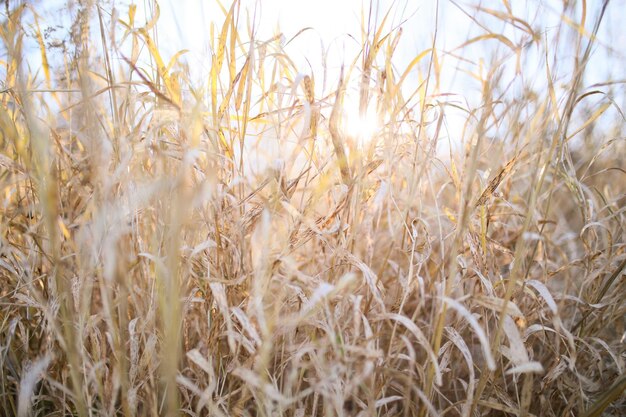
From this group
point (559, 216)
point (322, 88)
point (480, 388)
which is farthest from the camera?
point (559, 216)

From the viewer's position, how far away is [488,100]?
644 mm

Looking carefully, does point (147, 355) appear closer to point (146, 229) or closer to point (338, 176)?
point (146, 229)

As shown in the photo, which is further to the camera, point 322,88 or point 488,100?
point 322,88

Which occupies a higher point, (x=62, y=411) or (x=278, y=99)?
(x=278, y=99)

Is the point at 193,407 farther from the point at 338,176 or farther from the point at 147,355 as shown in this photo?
the point at 338,176

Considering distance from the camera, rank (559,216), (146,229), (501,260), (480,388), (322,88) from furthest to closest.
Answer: (559,216) < (501,260) < (322,88) < (146,229) < (480,388)

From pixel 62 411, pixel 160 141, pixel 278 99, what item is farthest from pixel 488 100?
pixel 62 411

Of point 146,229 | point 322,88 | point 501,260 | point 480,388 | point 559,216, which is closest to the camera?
point 480,388

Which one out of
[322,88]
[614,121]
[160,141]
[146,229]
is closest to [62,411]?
[146,229]

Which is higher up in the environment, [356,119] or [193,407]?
[356,119]

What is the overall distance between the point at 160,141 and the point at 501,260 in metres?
0.71

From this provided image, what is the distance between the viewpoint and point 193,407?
2.51ft

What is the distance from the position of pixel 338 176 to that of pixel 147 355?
16.2 inches

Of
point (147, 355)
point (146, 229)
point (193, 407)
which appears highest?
point (146, 229)
